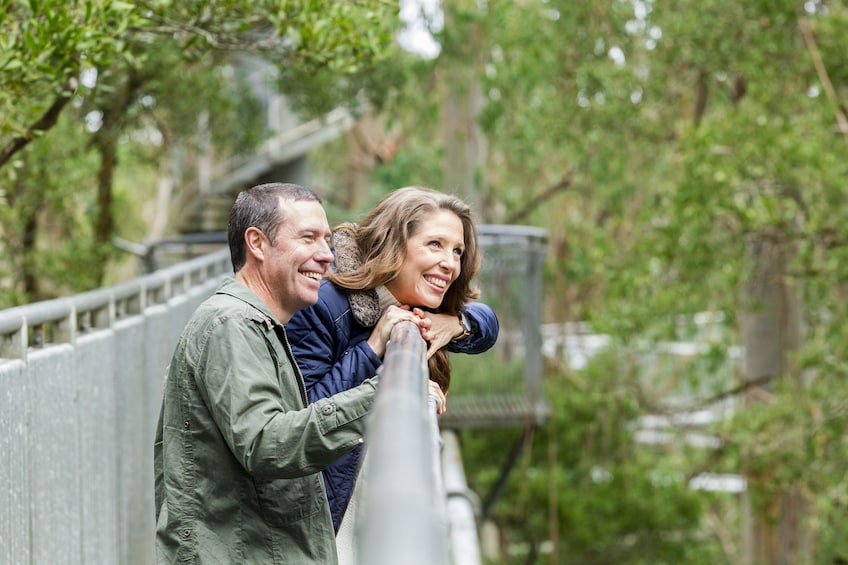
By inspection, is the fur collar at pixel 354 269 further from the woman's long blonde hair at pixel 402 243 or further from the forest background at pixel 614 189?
the forest background at pixel 614 189

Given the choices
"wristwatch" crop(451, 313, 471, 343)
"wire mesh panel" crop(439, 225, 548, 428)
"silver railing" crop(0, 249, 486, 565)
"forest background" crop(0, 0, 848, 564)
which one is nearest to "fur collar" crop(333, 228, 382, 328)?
"wristwatch" crop(451, 313, 471, 343)

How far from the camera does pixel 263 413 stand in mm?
2484

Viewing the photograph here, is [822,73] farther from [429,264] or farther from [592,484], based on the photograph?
[429,264]

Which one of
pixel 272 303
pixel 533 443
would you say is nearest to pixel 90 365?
pixel 272 303

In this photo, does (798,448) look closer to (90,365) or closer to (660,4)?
(660,4)

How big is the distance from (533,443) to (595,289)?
628 cm

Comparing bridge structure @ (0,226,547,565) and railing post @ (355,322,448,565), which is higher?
bridge structure @ (0,226,547,565)

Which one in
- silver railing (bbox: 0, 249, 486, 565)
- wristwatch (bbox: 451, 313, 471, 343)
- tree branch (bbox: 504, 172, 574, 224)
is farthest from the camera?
tree branch (bbox: 504, 172, 574, 224)

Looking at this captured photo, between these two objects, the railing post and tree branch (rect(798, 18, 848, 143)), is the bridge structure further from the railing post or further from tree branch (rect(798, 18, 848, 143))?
tree branch (rect(798, 18, 848, 143))

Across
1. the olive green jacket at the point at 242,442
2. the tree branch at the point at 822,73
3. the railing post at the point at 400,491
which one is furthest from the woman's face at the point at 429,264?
the tree branch at the point at 822,73

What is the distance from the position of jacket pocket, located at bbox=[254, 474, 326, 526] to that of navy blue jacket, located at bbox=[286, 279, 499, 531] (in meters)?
0.40

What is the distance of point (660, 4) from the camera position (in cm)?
1589

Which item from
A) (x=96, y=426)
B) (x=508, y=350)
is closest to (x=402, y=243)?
(x=96, y=426)

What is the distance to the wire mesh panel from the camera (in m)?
11.4
